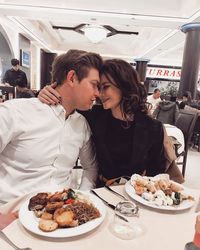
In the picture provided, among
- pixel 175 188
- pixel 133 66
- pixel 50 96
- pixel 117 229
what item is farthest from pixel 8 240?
pixel 133 66

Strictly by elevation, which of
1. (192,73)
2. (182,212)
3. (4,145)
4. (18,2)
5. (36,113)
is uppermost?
(18,2)

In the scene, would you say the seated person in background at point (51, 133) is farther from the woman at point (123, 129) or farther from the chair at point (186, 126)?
the chair at point (186, 126)

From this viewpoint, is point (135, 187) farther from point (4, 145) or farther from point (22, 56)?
point (22, 56)

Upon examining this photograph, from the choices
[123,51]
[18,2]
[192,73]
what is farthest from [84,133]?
[123,51]

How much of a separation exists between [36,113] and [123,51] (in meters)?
13.3

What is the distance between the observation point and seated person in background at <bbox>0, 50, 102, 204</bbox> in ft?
4.09

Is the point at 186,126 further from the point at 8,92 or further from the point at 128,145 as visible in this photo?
the point at 8,92

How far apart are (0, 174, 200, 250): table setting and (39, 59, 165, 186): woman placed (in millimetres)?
453

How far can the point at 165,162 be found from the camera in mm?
1425

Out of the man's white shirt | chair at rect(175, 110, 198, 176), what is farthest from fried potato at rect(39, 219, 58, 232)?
chair at rect(175, 110, 198, 176)

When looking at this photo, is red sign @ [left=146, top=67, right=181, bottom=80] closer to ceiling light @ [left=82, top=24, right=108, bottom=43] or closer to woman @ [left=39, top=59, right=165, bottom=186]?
ceiling light @ [left=82, top=24, right=108, bottom=43]

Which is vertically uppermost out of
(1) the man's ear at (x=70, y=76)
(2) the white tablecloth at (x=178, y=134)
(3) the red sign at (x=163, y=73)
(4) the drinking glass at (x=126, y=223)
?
(3) the red sign at (x=163, y=73)

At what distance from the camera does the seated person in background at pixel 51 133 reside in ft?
4.09

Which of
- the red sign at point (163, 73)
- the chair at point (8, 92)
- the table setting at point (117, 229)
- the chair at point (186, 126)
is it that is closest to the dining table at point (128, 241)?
the table setting at point (117, 229)
